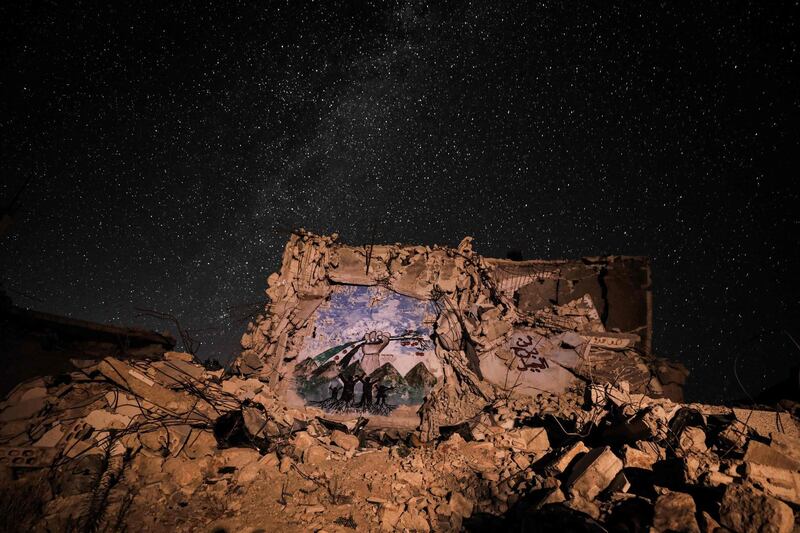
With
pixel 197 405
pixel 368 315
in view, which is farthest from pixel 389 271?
pixel 197 405

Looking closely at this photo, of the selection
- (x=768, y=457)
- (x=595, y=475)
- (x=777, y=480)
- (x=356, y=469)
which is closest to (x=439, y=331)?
(x=356, y=469)

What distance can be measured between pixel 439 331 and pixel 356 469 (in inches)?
193

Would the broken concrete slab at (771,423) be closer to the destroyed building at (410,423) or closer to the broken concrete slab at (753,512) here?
the destroyed building at (410,423)

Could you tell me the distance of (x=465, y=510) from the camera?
4.21 meters

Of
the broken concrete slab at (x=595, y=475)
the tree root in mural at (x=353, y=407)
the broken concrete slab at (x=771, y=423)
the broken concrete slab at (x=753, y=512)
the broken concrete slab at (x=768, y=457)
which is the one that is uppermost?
the broken concrete slab at (x=771, y=423)

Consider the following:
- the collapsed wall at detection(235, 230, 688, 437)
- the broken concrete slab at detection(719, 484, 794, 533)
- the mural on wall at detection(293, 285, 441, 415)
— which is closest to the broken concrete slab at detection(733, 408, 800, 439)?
the broken concrete slab at detection(719, 484, 794, 533)

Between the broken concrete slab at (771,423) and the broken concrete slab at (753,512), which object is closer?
the broken concrete slab at (753,512)

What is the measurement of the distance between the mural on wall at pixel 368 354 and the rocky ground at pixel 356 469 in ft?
8.05

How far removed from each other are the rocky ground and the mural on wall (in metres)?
2.45

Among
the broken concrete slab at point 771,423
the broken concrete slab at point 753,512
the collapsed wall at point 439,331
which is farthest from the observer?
the collapsed wall at point 439,331

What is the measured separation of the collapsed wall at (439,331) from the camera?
9023mm

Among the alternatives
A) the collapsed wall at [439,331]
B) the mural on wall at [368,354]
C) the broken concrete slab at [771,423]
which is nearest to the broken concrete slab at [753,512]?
the broken concrete slab at [771,423]

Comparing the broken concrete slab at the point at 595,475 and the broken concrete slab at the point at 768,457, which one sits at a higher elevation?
the broken concrete slab at the point at 768,457

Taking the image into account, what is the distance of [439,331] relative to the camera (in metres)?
9.84
